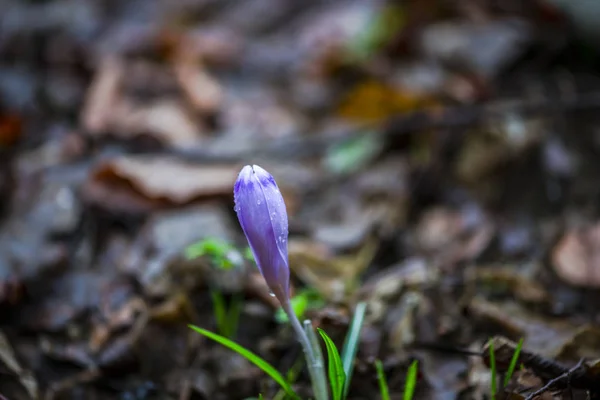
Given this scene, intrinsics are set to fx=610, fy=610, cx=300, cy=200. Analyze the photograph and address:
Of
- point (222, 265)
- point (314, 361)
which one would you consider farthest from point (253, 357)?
point (222, 265)

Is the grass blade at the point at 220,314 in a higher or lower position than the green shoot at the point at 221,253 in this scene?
lower

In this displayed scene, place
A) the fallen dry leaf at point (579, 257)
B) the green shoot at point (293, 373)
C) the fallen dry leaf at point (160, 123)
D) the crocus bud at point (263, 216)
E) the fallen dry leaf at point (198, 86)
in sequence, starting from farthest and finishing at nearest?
the fallen dry leaf at point (198, 86) < the fallen dry leaf at point (160, 123) < the fallen dry leaf at point (579, 257) < the green shoot at point (293, 373) < the crocus bud at point (263, 216)

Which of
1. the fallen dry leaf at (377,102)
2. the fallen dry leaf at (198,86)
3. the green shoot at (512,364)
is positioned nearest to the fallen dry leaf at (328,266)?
the green shoot at (512,364)

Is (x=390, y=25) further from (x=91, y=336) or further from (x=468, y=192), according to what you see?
(x=91, y=336)

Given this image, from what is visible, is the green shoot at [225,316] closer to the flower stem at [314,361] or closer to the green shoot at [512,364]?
the flower stem at [314,361]

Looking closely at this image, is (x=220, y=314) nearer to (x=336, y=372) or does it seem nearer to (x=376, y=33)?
(x=336, y=372)

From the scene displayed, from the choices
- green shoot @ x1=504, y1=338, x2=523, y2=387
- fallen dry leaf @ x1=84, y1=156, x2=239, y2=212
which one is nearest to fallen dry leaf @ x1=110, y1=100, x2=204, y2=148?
fallen dry leaf @ x1=84, y1=156, x2=239, y2=212
